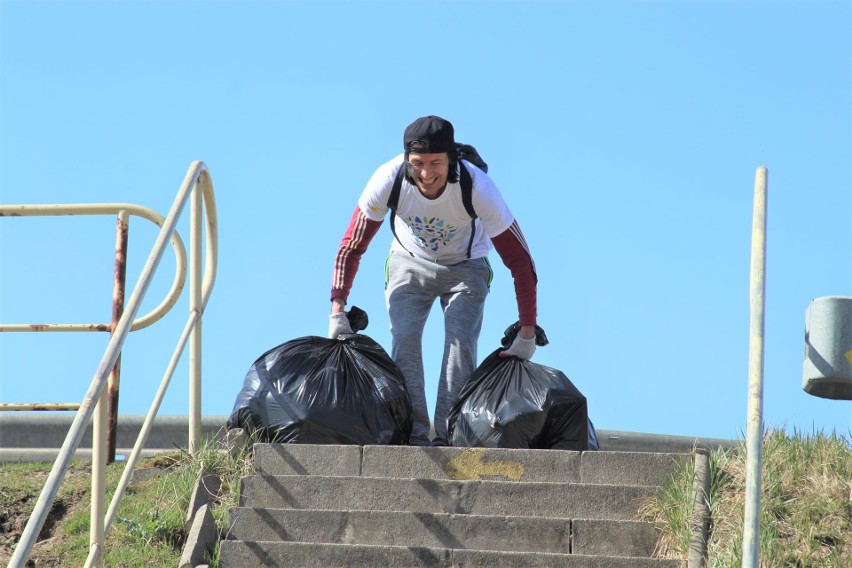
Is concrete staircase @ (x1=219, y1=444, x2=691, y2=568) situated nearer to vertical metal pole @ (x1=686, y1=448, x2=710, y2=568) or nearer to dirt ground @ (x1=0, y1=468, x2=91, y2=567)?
vertical metal pole @ (x1=686, y1=448, x2=710, y2=568)

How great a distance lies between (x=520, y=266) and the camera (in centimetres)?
621

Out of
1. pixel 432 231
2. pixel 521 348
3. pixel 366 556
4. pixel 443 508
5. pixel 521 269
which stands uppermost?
pixel 432 231

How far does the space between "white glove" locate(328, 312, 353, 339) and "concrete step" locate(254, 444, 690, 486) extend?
2.94 ft

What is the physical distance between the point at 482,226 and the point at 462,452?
1.41 metres

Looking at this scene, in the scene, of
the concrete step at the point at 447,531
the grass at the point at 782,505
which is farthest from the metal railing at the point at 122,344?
the grass at the point at 782,505

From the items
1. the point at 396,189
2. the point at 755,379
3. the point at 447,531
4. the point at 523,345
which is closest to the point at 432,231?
the point at 396,189

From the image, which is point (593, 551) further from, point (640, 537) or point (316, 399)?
point (316, 399)

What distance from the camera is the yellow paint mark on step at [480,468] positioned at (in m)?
5.35

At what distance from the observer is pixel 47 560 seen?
5.26 metres

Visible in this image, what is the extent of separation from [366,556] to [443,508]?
0.43 m

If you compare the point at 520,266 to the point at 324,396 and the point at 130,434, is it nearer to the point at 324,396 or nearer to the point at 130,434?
the point at 324,396

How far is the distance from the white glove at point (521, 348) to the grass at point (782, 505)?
122 centimetres

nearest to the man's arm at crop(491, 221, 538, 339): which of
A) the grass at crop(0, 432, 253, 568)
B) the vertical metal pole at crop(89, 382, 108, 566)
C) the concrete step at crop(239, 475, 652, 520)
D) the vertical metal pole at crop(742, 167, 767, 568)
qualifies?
the concrete step at crop(239, 475, 652, 520)

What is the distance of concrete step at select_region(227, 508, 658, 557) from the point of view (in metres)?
4.96
